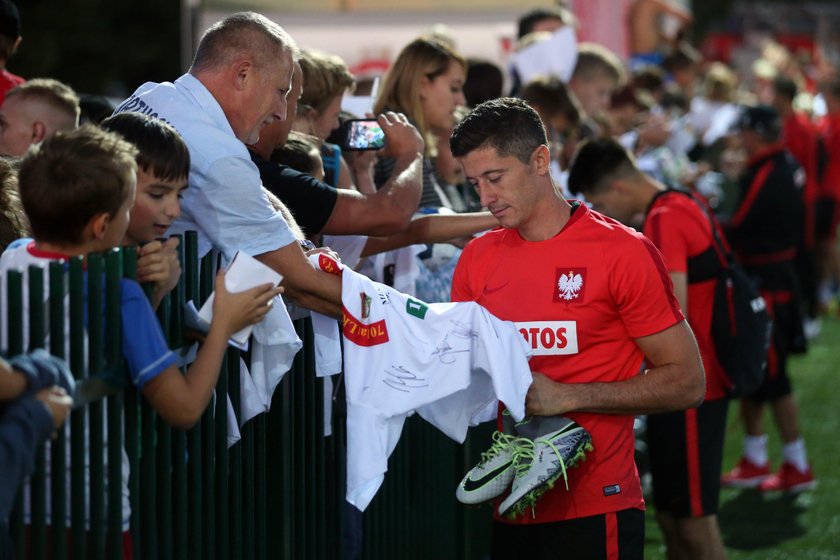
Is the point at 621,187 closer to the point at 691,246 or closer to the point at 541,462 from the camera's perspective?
the point at 691,246

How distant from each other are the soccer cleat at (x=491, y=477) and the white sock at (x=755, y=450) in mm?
5096

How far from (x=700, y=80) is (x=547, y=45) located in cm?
1105

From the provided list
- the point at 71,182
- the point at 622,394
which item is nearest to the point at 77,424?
the point at 71,182

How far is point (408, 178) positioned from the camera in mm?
4590

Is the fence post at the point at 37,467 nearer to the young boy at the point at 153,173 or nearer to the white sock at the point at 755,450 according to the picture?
the young boy at the point at 153,173

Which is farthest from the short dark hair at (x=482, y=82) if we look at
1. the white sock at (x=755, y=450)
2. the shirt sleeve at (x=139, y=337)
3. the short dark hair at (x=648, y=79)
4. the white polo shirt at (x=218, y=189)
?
the short dark hair at (x=648, y=79)

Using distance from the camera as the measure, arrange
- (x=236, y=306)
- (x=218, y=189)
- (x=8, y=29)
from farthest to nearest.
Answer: (x=8, y=29), (x=218, y=189), (x=236, y=306)

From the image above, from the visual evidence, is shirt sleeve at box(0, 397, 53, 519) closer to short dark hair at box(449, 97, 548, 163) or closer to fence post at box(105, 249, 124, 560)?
fence post at box(105, 249, 124, 560)

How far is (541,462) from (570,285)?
0.54 meters

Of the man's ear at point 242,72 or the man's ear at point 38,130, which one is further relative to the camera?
the man's ear at point 38,130

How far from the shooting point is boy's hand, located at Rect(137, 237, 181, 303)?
317 centimetres

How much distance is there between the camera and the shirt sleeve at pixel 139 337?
3072 millimetres

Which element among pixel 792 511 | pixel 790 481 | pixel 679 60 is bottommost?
pixel 792 511

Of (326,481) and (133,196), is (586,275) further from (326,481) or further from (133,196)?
(133,196)
